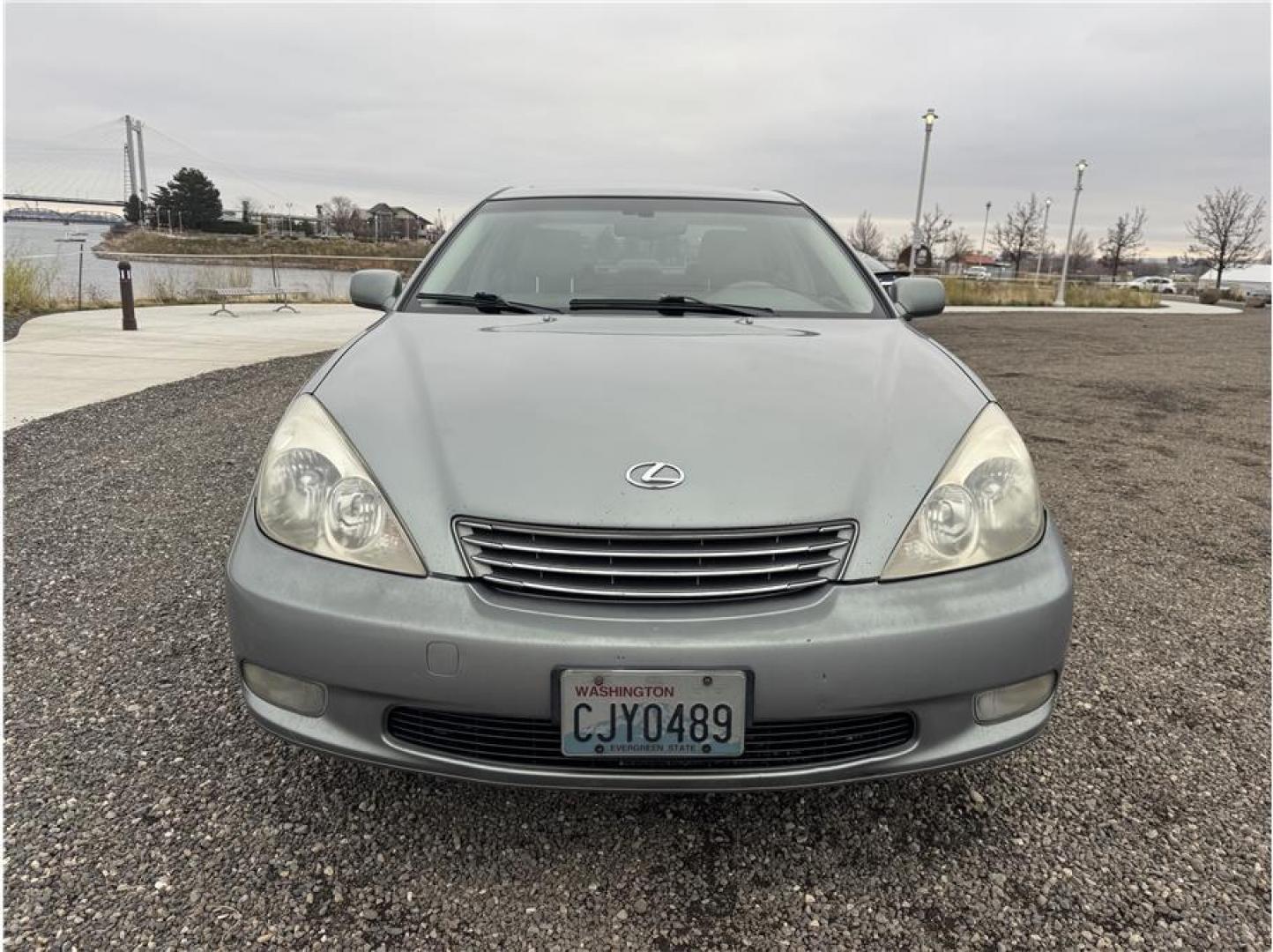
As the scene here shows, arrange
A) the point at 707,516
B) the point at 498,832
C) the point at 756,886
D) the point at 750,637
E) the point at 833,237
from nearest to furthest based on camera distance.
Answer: the point at 750,637, the point at 707,516, the point at 756,886, the point at 498,832, the point at 833,237

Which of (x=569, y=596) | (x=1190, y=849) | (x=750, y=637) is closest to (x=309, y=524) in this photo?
(x=569, y=596)

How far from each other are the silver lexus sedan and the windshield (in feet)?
2.61

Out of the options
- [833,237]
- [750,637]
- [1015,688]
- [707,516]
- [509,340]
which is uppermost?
→ [833,237]

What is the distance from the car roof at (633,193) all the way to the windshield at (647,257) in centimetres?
4

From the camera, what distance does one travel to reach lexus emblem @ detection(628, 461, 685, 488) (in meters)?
1.66

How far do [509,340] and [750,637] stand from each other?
3.79 feet

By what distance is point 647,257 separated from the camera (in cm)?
288

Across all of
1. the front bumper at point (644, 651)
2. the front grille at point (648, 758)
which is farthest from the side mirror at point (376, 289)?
the front grille at point (648, 758)

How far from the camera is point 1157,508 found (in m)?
4.33

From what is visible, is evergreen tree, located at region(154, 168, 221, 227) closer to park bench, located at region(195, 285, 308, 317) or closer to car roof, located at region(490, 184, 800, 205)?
park bench, located at region(195, 285, 308, 317)

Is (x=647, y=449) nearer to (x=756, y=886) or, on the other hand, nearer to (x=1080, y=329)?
(x=756, y=886)

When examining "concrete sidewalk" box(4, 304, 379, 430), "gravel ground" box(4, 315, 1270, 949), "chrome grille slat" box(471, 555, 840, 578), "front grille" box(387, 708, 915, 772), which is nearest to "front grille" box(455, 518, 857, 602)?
"chrome grille slat" box(471, 555, 840, 578)

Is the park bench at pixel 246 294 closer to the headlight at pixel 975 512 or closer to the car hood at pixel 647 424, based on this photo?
the car hood at pixel 647 424

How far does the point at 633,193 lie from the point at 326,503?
76.3 inches
